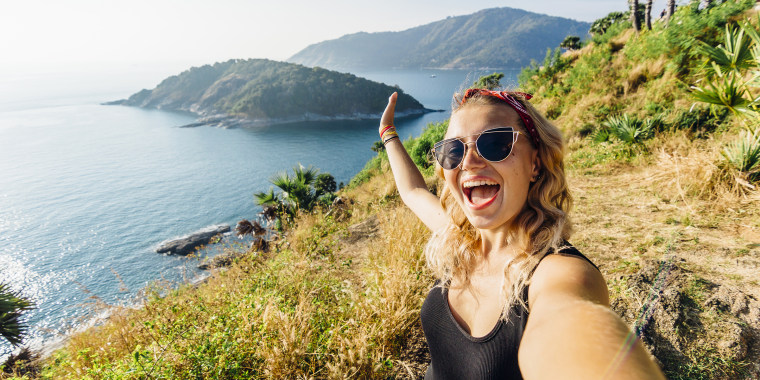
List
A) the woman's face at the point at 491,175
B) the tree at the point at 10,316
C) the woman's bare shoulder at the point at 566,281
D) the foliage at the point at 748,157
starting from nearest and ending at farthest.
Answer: the woman's bare shoulder at the point at 566,281 → the woman's face at the point at 491,175 → the foliage at the point at 748,157 → the tree at the point at 10,316

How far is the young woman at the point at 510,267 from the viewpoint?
855mm

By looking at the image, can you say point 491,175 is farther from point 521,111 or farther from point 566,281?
point 566,281

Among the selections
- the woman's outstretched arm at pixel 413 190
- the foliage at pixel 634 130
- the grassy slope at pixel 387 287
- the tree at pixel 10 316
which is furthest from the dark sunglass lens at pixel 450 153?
the tree at pixel 10 316

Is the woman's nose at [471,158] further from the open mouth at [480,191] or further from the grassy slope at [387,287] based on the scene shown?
the grassy slope at [387,287]

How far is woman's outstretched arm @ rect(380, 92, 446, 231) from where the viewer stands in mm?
2016

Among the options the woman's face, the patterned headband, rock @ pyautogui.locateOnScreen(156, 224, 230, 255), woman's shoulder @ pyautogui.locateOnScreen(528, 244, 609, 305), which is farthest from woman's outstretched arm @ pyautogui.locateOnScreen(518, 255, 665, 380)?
rock @ pyautogui.locateOnScreen(156, 224, 230, 255)

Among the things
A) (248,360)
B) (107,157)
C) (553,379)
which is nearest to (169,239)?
(248,360)

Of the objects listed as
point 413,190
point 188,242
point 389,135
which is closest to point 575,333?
point 413,190

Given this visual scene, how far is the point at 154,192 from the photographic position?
5297 centimetres

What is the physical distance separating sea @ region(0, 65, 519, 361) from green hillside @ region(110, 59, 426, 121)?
6.78 metres

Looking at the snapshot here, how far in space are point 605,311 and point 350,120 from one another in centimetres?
9659

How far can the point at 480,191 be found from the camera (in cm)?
139

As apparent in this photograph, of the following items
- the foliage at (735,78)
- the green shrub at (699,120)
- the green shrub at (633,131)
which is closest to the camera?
the foliage at (735,78)

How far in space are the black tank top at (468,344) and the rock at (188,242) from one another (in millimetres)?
37758
